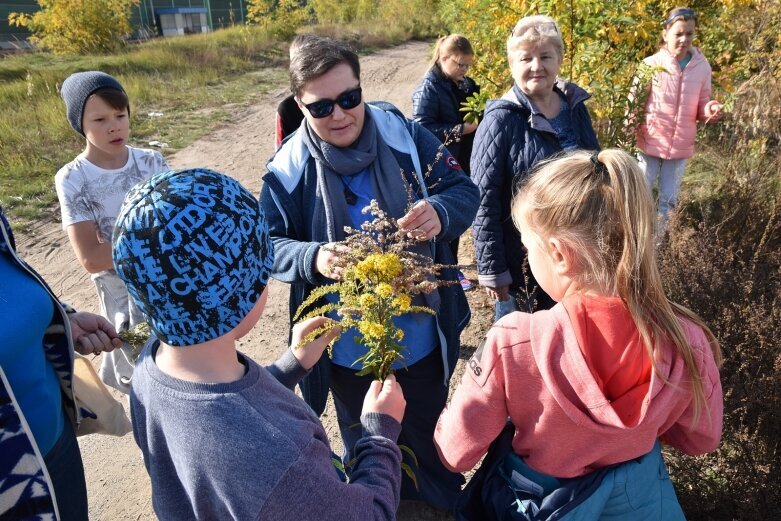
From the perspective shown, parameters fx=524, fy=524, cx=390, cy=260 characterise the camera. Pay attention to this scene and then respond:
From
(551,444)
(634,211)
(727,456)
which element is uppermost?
(634,211)

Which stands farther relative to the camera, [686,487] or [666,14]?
[666,14]

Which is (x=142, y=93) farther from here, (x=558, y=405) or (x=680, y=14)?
(x=558, y=405)

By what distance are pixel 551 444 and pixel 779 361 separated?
1.27 m

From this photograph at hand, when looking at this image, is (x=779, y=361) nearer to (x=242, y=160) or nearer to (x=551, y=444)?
(x=551, y=444)

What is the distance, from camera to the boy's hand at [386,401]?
150cm

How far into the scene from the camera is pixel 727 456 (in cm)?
223

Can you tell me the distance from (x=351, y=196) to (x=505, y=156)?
3.54 ft

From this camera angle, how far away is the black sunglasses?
205 centimetres

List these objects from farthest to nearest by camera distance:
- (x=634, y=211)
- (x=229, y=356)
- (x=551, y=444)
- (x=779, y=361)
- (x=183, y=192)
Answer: (x=779, y=361) < (x=551, y=444) < (x=634, y=211) < (x=229, y=356) < (x=183, y=192)

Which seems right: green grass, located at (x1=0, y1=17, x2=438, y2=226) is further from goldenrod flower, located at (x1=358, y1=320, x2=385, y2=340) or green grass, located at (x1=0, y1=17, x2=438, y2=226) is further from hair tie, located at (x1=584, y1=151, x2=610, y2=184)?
hair tie, located at (x1=584, y1=151, x2=610, y2=184)

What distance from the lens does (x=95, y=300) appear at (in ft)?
15.9

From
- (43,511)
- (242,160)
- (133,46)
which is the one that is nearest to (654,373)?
(43,511)

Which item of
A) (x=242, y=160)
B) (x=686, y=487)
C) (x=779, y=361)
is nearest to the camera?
(x=779, y=361)

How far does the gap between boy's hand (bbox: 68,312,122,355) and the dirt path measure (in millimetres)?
1451
